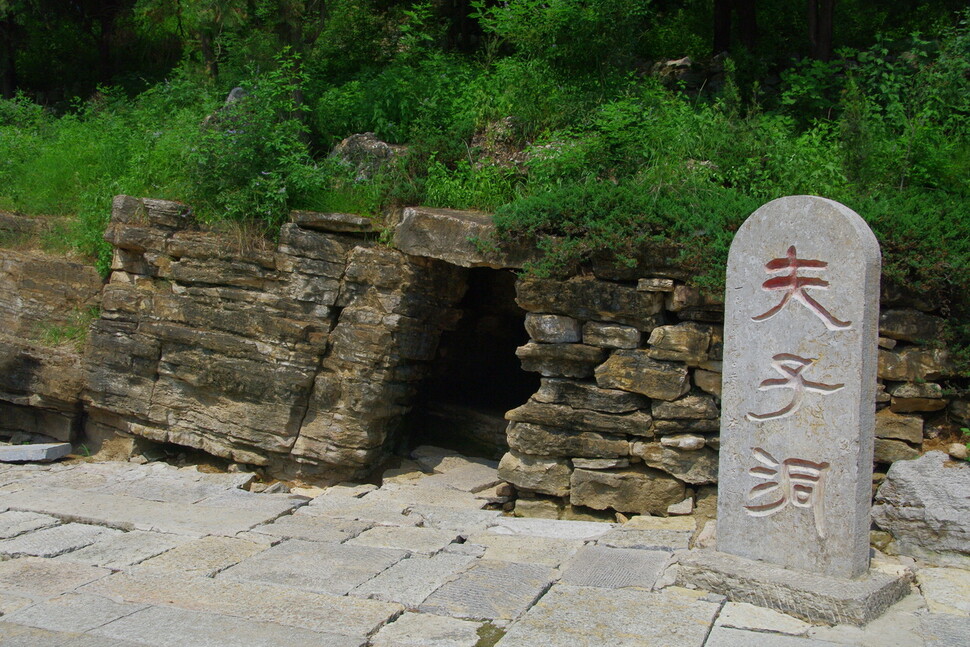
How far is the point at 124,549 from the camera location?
630cm

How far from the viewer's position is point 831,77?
418 inches

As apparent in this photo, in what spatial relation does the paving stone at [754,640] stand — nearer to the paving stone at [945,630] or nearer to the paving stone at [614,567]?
the paving stone at [945,630]

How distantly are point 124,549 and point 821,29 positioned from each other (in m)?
9.78

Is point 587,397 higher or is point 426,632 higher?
point 587,397

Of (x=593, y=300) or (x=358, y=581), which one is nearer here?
(x=358, y=581)

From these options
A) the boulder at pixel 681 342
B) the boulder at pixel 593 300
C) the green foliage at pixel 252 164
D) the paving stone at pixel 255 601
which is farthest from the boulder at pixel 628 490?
the green foliage at pixel 252 164

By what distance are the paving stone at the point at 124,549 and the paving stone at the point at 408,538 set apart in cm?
136

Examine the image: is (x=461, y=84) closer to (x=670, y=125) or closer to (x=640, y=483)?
(x=670, y=125)

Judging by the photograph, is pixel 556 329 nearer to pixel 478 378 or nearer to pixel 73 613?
pixel 478 378

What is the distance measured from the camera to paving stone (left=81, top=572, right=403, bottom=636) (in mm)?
4988

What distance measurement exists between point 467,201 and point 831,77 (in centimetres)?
501

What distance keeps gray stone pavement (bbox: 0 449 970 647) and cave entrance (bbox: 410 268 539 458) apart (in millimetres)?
2169

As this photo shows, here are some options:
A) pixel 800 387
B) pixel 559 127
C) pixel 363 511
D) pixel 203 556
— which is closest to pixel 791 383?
pixel 800 387

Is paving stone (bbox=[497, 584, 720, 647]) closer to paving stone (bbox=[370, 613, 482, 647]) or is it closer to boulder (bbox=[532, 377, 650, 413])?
paving stone (bbox=[370, 613, 482, 647])
